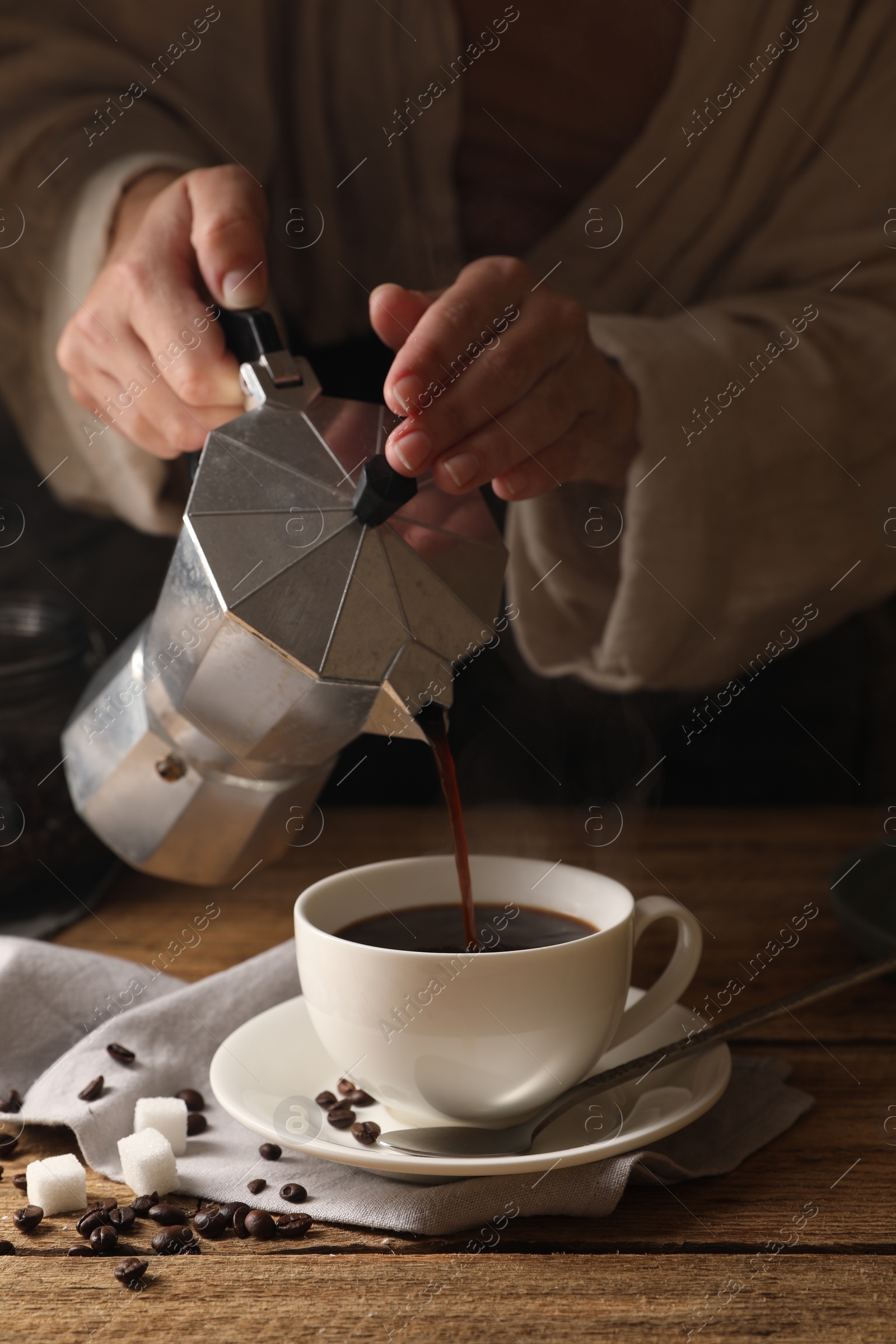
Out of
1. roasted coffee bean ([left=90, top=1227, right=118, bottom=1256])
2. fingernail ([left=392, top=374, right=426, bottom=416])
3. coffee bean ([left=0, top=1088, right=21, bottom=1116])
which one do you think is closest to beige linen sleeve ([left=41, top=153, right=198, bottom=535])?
fingernail ([left=392, top=374, right=426, bottom=416])

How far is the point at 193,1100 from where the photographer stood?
0.57m

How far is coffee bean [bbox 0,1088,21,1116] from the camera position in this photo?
0.56 m

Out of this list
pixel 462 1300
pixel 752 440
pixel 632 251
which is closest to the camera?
pixel 462 1300

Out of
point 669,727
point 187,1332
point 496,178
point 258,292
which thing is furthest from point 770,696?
point 187,1332

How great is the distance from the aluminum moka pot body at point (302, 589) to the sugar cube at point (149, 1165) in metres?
0.19

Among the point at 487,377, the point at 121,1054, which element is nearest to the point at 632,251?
the point at 487,377

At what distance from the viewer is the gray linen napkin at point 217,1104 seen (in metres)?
0.46

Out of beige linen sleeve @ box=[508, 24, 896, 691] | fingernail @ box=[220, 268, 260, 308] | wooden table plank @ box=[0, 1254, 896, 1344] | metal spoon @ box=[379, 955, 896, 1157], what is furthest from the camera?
beige linen sleeve @ box=[508, 24, 896, 691]

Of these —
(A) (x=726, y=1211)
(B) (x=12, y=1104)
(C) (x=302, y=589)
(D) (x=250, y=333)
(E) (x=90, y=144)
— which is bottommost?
(A) (x=726, y=1211)

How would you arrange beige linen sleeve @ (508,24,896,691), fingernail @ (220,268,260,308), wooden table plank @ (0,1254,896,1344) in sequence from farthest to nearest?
1. beige linen sleeve @ (508,24,896,691)
2. fingernail @ (220,268,260,308)
3. wooden table plank @ (0,1254,896,1344)

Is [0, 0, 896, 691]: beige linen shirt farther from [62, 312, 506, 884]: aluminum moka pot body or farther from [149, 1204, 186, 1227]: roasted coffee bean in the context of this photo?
[149, 1204, 186, 1227]: roasted coffee bean

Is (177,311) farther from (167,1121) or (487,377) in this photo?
(167,1121)

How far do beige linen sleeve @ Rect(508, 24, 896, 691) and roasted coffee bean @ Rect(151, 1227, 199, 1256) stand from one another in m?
0.54

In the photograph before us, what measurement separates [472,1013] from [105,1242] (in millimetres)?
176
